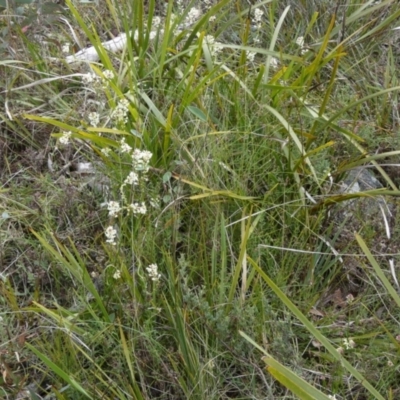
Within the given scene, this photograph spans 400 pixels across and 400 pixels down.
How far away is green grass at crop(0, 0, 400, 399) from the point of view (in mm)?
1669

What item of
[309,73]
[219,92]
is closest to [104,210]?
[219,92]

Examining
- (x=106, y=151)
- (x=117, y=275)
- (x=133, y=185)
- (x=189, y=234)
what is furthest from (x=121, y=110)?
(x=117, y=275)

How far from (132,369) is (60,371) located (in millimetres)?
183

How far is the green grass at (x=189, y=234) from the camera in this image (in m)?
1.67

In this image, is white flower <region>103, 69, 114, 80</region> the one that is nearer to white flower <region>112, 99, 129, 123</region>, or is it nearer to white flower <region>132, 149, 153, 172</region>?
white flower <region>112, 99, 129, 123</region>

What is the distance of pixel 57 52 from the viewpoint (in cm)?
282

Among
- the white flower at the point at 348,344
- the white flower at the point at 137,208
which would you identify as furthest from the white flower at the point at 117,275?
the white flower at the point at 348,344

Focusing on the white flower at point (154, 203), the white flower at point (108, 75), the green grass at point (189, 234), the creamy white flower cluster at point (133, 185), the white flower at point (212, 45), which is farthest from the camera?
the white flower at point (212, 45)

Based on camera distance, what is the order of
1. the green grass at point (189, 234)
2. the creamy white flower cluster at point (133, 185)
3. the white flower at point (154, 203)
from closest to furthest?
the green grass at point (189, 234)
the creamy white flower cluster at point (133, 185)
the white flower at point (154, 203)

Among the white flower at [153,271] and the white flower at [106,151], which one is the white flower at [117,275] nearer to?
the white flower at [153,271]

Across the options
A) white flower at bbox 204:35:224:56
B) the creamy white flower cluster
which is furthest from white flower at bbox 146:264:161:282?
white flower at bbox 204:35:224:56

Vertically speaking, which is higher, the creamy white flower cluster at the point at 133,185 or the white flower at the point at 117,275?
the creamy white flower cluster at the point at 133,185

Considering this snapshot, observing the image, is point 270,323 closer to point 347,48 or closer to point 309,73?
point 309,73

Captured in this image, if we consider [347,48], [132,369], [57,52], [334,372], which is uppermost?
[57,52]
